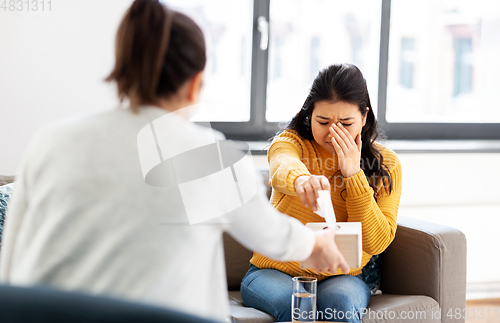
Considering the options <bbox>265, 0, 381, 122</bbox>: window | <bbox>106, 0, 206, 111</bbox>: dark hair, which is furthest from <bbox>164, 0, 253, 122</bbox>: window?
<bbox>106, 0, 206, 111</bbox>: dark hair

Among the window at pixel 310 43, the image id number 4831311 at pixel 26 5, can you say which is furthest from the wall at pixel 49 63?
the window at pixel 310 43

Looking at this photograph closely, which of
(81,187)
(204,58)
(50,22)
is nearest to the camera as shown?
(81,187)

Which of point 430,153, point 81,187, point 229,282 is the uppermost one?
point 81,187

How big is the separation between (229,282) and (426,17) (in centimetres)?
196

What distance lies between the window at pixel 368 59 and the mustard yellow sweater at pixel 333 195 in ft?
2.95

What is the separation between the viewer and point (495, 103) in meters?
3.09

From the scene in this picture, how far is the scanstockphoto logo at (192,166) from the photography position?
0.82 meters

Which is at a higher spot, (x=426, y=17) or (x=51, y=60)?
(x=426, y=17)

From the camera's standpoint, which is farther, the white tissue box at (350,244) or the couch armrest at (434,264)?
the couch armrest at (434,264)

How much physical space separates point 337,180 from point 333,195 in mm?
54

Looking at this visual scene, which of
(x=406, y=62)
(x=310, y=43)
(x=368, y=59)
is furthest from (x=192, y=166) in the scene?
(x=406, y=62)

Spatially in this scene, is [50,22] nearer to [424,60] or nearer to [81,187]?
[81,187]

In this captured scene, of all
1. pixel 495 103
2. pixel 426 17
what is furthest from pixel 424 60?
pixel 495 103

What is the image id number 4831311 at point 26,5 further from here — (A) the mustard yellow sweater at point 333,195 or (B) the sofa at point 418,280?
(A) the mustard yellow sweater at point 333,195
